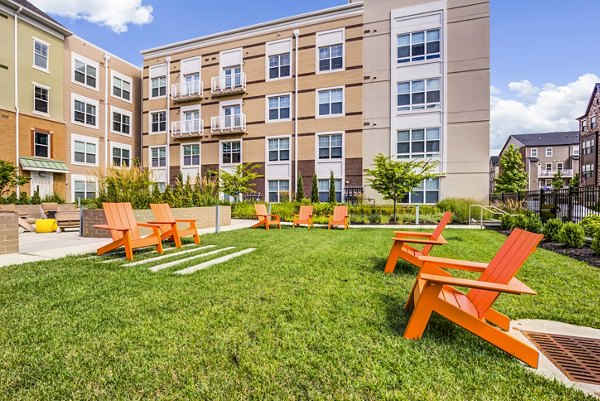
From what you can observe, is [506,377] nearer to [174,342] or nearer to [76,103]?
[174,342]

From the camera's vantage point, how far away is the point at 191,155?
25828 millimetres

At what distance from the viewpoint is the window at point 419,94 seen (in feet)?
65.1

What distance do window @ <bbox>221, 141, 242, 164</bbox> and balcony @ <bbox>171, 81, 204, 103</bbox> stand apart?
4.84 metres

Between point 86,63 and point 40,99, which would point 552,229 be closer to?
point 40,99

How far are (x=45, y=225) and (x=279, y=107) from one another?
16.6 meters

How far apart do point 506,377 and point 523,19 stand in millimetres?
10574

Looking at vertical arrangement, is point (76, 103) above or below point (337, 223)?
above

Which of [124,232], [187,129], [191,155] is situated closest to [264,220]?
[124,232]

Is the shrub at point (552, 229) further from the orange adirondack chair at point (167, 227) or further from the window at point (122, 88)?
the window at point (122, 88)

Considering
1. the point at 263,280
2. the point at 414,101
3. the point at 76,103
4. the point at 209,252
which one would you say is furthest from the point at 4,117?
the point at 414,101

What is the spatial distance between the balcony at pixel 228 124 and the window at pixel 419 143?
1193 cm

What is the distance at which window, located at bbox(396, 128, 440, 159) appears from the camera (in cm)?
1977

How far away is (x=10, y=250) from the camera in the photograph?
682 cm

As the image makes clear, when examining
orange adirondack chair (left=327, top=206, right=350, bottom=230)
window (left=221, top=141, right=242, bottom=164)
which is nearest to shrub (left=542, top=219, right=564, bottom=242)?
orange adirondack chair (left=327, top=206, right=350, bottom=230)
